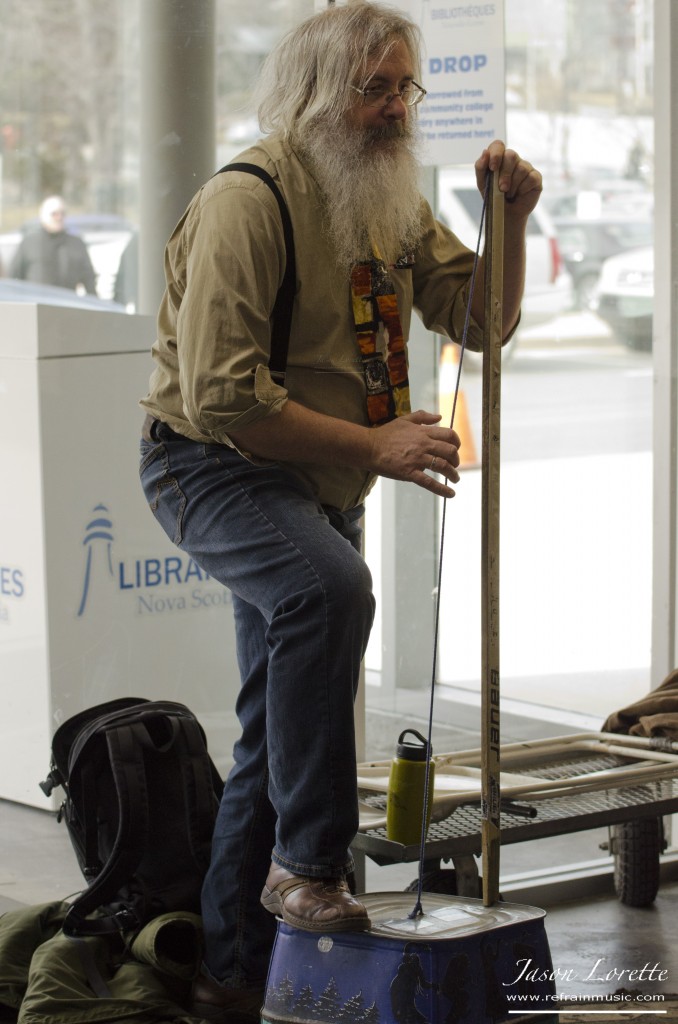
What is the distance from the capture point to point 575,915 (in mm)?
3396

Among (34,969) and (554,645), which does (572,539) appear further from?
(34,969)

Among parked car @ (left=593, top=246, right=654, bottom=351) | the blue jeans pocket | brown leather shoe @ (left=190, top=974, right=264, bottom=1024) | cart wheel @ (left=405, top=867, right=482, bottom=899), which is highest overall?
parked car @ (left=593, top=246, right=654, bottom=351)

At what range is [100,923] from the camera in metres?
2.77

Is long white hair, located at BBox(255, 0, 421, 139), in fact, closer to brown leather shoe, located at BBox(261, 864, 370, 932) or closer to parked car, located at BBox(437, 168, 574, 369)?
brown leather shoe, located at BBox(261, 864, 370, 932)

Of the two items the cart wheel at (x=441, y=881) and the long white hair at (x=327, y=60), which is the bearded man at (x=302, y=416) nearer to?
the long white hair at (x=327, y=60)

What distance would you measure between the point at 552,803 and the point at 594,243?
2443 mm

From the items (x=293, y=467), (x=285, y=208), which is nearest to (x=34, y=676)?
(x=293, y=467)

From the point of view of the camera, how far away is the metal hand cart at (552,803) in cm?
277


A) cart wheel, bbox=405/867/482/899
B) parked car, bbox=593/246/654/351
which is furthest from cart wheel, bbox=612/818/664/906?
parked car, bbox=593/246/654/351

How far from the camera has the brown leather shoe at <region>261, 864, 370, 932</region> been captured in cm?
231

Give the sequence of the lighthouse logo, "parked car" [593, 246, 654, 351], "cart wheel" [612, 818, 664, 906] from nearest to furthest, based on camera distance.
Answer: "cart wheel" [612, 818, 664, 906] → the lighthouse logo → "parked car" [593, 246, 654, 351]

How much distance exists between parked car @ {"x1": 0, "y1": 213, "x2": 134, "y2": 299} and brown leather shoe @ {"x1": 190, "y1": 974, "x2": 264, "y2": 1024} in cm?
267

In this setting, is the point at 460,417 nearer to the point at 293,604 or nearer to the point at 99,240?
the point at 293,604
